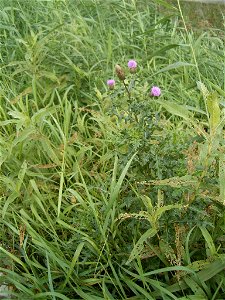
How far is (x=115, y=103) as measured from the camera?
1985 millimetres

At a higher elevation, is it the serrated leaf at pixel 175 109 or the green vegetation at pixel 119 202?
the serrated leaf at pixel 175 109

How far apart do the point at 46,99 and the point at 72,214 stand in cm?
87

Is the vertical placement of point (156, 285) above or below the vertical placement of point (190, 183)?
below

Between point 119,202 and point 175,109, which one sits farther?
point 119,202

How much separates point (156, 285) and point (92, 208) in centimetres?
33

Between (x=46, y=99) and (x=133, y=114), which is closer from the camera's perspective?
(x=133, y=114)

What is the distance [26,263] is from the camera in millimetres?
2037

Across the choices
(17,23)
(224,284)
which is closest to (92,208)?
(224,284)

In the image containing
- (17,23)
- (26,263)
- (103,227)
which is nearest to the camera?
(103,227)

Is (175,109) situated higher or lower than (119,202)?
higher

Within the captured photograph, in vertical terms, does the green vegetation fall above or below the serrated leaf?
below

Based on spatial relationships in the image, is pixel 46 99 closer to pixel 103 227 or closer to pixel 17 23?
pixel 17 23

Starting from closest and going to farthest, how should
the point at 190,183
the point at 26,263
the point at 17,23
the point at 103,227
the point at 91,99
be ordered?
the point at 190,183 → the point at 103,227 → the point at 26,263 → the point at 91,99 → the point at 17,23

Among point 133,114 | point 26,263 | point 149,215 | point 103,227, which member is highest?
point 133,114
